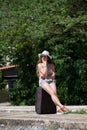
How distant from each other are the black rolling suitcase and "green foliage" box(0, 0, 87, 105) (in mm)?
8526

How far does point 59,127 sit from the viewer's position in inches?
312

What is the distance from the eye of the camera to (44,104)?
10570 millimetres

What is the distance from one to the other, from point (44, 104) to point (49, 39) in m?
10.5

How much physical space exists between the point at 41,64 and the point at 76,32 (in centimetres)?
897

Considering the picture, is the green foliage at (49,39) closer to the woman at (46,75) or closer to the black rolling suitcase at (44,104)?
the woman at (46,75)

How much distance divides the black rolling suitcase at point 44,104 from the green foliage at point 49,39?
28.0ft

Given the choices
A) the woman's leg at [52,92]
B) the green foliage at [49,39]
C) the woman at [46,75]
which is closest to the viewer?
the woman's leg at [52,92]

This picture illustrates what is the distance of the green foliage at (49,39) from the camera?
1975cm

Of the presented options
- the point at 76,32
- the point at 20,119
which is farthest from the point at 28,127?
the point at 76,32

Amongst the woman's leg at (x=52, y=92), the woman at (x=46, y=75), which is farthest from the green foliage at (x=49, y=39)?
the woman's leg at (x=52, y=92)

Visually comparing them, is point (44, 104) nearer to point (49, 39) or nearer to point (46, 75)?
point (46, 75)

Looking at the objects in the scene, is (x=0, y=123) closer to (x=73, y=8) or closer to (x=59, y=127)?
(x=59, y=127)

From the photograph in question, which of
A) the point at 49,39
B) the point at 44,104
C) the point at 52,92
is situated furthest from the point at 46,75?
the point at 49,39

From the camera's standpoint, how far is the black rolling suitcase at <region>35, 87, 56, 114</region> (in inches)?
414
